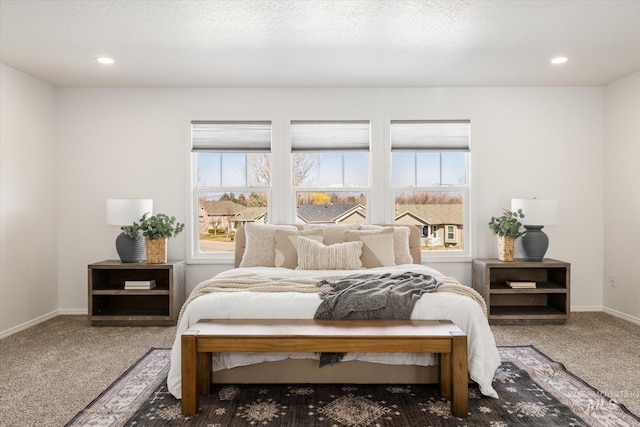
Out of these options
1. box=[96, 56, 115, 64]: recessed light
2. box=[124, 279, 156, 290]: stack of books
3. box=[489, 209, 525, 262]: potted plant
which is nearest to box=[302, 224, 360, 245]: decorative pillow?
box=[489, 209, 525, 262]: potted plant

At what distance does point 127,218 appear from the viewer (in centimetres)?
472

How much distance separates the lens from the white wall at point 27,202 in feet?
14.5

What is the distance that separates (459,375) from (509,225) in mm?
2674

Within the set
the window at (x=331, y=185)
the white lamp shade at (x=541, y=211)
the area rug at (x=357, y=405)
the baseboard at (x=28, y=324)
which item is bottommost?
the area rug at (x=357, y=405)

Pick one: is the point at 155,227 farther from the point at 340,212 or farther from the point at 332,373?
the point at 332,373

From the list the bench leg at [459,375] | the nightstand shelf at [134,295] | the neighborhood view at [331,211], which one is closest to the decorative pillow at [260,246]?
the neighborhood view at [331,211]

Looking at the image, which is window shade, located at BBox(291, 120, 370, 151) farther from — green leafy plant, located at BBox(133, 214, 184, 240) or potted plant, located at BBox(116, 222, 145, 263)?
potted plant, located at BBox(116, 222, 145, 263)

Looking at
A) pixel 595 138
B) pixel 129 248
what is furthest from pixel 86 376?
pixel 595 138

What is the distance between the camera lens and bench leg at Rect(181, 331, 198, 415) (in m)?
2.56

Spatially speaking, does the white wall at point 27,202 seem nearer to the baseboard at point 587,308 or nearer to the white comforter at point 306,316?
the white comforter at point 306,316

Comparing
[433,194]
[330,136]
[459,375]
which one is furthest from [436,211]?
[459,375]

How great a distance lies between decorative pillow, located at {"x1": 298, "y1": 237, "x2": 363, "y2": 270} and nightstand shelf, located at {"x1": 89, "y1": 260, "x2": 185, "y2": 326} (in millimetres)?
1406

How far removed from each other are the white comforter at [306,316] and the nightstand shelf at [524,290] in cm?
192

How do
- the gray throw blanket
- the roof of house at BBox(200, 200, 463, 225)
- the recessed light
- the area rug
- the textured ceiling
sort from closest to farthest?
the area rug → the gray throw blanket → the textured ceiling → the recessed light → the roof of house at BBox(200, 200, 463, 225)
